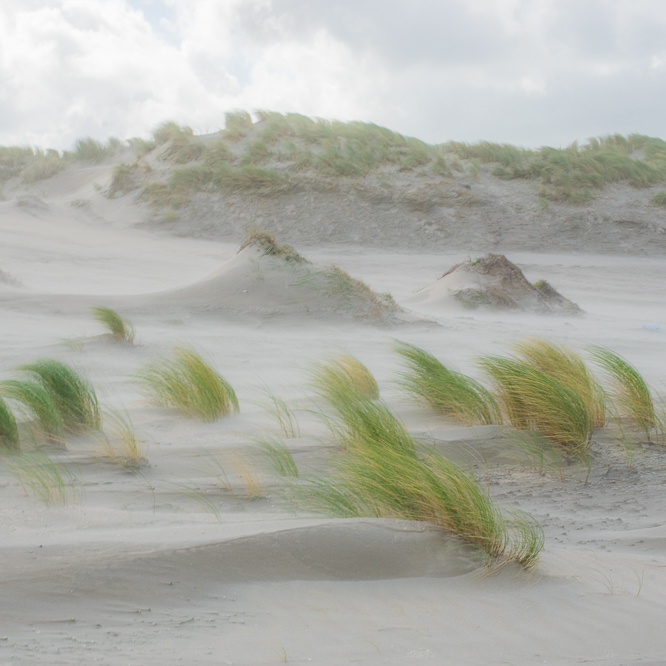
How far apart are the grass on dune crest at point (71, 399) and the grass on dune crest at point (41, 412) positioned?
0.06 m

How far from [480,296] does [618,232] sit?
27.8ft

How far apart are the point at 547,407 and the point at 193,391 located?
183 centimetres

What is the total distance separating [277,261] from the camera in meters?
7.71

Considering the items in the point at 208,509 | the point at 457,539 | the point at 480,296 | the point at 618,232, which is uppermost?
the point at 618,232

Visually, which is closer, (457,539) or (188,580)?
(188,580)

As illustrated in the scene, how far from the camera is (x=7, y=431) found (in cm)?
276

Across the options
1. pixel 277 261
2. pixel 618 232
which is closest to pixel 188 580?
pixel 277 261

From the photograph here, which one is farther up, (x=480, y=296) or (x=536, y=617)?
(x=480, y=296)

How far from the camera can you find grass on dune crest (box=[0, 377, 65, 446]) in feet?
9.59

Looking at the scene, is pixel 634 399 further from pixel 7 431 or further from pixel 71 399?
pixel 7 431

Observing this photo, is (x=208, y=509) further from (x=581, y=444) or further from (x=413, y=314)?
(x=413, y=314)

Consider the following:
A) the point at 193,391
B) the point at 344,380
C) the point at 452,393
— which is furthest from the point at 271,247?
the point at 452,393

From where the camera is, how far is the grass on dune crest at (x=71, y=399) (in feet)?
10.3

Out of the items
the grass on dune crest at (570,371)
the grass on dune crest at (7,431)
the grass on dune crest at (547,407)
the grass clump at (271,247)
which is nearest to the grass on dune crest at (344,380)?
the grass on dune crest at (547,407)
